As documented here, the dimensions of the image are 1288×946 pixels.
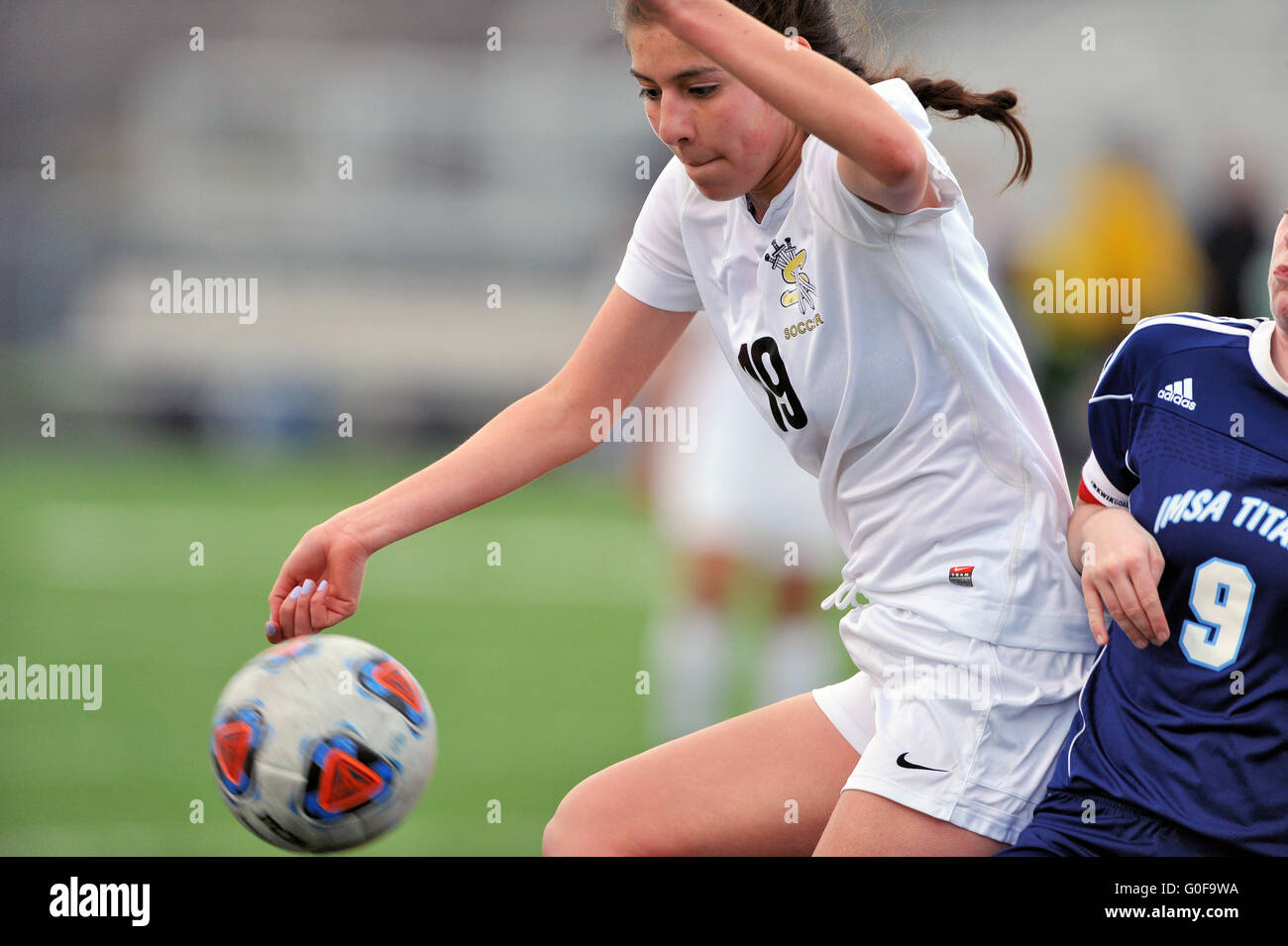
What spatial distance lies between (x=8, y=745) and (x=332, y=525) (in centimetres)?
440

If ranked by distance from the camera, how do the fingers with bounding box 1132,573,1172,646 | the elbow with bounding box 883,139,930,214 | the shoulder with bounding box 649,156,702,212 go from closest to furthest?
1. the elbow with bounding box 883,139,930,214
2. the fingers with bounding box 1132,573,1172,646
3. the shoulder with bounding box 649,156,702,212

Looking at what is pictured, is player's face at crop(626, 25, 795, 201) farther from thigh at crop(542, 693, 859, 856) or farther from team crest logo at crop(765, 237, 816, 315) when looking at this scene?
thigh at crop(542, 693, 859, 856)

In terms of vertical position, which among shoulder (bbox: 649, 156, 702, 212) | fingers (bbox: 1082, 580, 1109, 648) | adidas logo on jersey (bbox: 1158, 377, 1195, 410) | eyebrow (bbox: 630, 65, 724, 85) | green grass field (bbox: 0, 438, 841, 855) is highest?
eyebrow (bbox: 630, 65, 724, 85)

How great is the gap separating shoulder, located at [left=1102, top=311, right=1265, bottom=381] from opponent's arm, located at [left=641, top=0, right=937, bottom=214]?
61cm

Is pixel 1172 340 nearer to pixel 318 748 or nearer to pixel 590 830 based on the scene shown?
pixel 590 830

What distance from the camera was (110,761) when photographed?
637 centimetres

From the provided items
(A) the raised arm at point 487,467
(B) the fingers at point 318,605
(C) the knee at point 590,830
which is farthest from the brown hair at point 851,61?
(C) the knee at point 590,830

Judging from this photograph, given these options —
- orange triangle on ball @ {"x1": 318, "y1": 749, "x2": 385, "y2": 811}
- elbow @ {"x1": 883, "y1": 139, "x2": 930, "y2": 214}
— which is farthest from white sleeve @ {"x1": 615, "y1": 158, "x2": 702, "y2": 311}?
orange triangle on ball @ {"x1": 318, "y1": 749, "x2": 385, "y2": 811}

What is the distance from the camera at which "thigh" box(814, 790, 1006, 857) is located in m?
2.58

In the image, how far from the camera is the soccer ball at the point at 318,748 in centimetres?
286

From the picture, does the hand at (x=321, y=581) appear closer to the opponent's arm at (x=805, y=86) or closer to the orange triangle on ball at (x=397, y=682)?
the orange triangle on ball at (x=397, y=682)

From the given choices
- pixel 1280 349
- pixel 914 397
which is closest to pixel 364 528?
pixel 914 397

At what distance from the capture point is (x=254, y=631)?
8.69m
